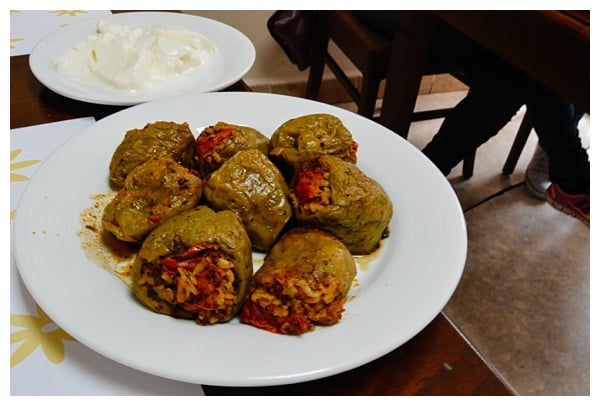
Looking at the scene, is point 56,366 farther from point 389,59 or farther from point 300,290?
point 389,59

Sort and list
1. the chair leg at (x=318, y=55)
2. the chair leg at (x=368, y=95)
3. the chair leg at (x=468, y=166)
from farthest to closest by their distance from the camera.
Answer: the chair leg at (x=468, y=166), the chair leg at (x=318, y=55), the chair leg at (x=368, y=95)

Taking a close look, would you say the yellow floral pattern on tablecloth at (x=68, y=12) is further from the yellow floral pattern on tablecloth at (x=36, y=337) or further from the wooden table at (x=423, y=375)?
the wooden table at (x=423, y=375)

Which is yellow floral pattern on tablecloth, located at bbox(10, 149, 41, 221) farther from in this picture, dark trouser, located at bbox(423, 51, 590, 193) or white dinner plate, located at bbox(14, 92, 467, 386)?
dark trouser, located at bbox(423, 51, 590, 193)

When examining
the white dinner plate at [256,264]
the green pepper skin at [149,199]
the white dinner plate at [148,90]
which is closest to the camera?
the white dinner plate at [256,264]

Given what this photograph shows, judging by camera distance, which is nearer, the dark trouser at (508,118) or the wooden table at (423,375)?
→ the wooden table at (423,375)

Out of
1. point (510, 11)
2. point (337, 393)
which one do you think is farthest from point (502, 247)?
point (337, 393)

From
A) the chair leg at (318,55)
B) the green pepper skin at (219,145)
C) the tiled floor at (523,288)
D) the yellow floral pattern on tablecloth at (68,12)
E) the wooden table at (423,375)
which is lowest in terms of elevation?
the tiled floor at (523,288)

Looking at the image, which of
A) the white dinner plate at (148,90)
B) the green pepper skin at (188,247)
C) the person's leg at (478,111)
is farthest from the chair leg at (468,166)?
the green pepper skin at (188,247)
